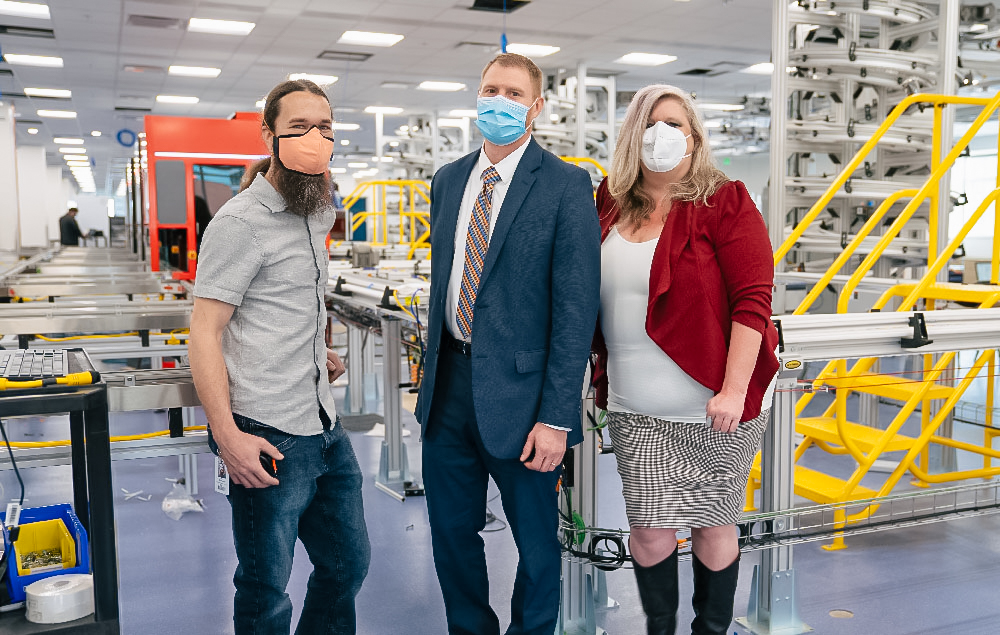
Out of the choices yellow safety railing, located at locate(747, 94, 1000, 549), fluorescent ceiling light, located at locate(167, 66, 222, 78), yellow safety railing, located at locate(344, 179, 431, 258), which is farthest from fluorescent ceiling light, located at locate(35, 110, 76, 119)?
yellow safety railing, located at locate(747, 94, 1000, 549)

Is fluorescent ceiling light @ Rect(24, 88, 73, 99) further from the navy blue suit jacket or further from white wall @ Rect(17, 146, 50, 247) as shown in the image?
the navy blue suit jacket

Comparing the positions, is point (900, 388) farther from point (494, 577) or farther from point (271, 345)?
point (271, 345)

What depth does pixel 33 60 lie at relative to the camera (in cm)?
1150

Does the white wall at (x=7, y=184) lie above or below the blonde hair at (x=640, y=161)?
above

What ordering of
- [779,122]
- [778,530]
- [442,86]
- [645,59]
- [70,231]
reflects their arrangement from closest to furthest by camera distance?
[778,530], [779,122], [645,59], [442,86], [70,231]

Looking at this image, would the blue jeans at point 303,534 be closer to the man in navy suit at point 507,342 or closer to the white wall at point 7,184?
the man in navy suit at point 507,342

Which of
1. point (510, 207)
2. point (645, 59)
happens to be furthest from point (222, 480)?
point (645, 59)

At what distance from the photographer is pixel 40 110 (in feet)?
52.3

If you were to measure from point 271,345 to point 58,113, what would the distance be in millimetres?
17318

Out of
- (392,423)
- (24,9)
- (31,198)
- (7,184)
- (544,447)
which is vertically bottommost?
(392,423)

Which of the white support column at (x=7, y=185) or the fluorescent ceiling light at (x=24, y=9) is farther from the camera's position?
the white support column at (x=7, y=185)

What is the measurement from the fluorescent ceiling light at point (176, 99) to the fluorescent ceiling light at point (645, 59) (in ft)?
25.3


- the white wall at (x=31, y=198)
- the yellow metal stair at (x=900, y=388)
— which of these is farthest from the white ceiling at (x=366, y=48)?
the yellow metal stair at (x=900, y=388)

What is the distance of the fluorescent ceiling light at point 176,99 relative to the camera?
574 inches
